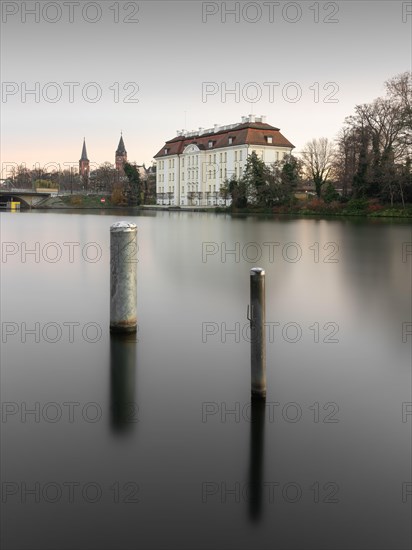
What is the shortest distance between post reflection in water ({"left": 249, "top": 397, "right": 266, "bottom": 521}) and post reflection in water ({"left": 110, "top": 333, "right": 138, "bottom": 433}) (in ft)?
3.82

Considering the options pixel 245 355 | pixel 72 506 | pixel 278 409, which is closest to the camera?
pixel 72 506

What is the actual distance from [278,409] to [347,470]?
1.43m

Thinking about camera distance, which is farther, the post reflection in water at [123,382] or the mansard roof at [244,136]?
the mansard roof at [244,136]

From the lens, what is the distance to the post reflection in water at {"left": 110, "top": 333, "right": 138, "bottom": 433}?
599 cm

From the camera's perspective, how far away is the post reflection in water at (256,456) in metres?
4.46

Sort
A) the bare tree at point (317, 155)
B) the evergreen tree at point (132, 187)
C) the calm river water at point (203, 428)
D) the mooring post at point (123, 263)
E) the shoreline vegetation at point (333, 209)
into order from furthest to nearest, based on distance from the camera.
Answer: the evergreen tree at point (132, 187) → the bare tree at point (317, 155) → the shoreline vegetation at point (333, 209) → the mooring post at point (123, 263) → the calm river water at point (203, 428)

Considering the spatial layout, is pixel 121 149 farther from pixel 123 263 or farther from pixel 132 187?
pixel 123 263

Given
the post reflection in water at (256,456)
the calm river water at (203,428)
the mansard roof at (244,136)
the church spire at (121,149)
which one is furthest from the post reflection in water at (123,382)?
the church spire at (121,149)

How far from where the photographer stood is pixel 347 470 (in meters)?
4.91

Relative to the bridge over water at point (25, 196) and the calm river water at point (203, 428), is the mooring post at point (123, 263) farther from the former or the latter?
the bridge over water at point (25, 196)

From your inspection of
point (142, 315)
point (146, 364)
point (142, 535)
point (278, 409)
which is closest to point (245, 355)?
point (146, 364)

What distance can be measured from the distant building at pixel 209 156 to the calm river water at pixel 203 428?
3060 inches

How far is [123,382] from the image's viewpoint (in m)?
7.26

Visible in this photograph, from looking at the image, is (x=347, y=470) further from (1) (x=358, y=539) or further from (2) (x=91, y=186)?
(2) (x=91, y=186)
